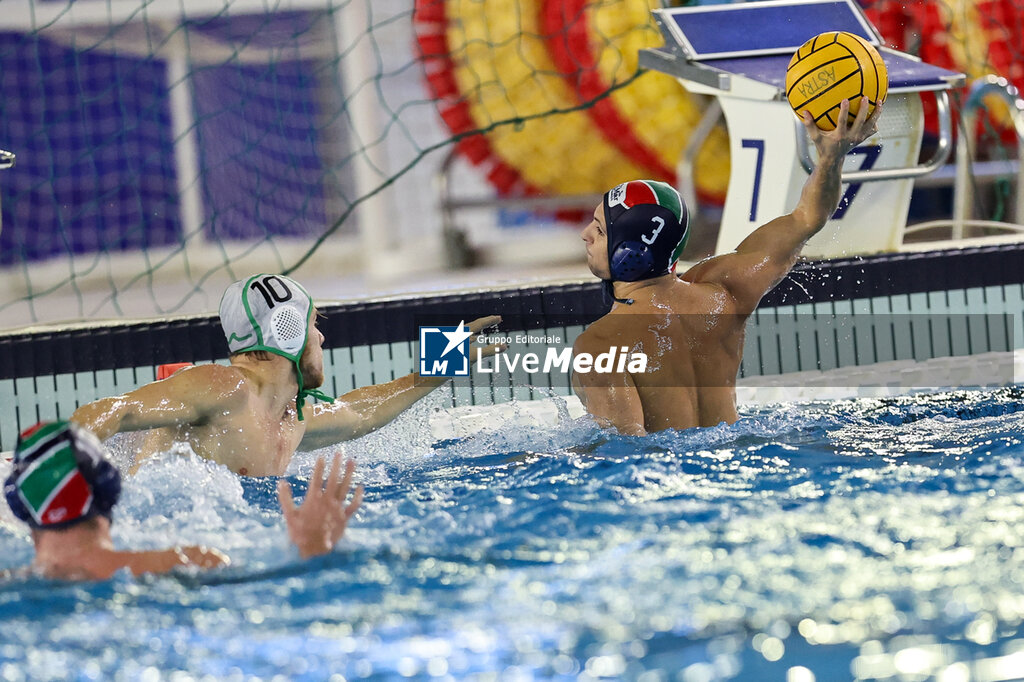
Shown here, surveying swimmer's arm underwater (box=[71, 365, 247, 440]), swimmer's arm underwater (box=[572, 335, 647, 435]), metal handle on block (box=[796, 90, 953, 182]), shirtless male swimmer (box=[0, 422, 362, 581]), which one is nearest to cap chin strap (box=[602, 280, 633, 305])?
swimmer's arm underwater (box=[572, 335, 647, 435])

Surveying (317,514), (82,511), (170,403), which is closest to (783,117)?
(170,403)

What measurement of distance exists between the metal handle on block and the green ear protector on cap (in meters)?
1.91

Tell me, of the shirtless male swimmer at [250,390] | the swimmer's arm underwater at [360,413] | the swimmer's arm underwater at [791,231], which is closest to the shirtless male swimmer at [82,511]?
the shirtless male swimmer at [250,390]

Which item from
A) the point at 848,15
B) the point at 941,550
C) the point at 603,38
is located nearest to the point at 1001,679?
the point at 941,550

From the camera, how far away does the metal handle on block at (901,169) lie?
3.99m

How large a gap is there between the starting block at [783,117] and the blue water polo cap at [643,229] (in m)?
1.16

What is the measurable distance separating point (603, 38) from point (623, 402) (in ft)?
8.75

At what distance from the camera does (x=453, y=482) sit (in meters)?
2.98

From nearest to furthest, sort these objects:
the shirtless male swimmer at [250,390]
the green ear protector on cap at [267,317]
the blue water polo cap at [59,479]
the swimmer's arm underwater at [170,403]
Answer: the blue water polo cap at [59,479] → the swimmer's arm underwater at [170,403] → the shirtless male swimmer at [250,390] → the green ear protector on cap at [267,317]

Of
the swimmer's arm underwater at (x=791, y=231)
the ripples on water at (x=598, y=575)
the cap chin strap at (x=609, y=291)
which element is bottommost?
the ripples on water at (x=598, y=575)

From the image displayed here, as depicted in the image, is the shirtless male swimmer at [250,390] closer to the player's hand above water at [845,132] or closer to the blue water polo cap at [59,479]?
the blue water polo cap at [59,479]

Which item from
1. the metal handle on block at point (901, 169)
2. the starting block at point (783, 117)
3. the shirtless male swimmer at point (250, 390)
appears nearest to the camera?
the shirtless male swimmer at point (250, 390)

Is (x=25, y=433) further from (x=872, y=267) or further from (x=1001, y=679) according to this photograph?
(x=872, y=267)

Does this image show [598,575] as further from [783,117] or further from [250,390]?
[783,117]
